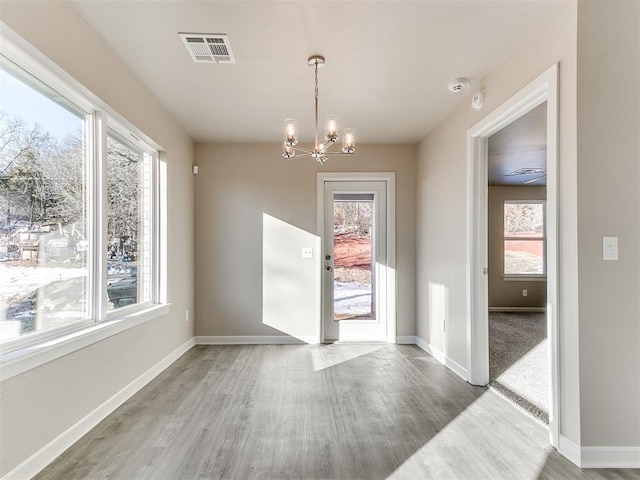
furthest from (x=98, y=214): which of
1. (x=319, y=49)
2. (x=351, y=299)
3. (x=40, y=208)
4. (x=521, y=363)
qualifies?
(x=521, y=363)

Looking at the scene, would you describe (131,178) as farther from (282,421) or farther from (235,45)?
(282,421)

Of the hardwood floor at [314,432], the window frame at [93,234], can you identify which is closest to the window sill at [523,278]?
the hardwood floor at [314,432]

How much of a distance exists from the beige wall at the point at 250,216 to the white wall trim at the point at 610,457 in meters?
2.64

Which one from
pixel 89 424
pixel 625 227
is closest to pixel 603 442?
pixel 625 227

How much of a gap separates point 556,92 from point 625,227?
829 millimetres

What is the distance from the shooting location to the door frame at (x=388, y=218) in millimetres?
4480

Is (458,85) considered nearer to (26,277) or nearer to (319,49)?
(319,49)

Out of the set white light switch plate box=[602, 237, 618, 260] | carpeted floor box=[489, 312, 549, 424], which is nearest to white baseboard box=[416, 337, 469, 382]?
carpeted floor box=[489, 312, 549, 424]

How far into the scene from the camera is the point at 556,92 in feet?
6.53

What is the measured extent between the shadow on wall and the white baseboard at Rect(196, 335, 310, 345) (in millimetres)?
39

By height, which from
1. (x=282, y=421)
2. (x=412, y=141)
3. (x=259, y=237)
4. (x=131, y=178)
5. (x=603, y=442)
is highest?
(x=412, y=141)

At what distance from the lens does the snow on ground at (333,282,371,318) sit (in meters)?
4.57

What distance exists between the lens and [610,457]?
1860 millimetres

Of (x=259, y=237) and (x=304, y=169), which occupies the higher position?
(x=304, y=169)
